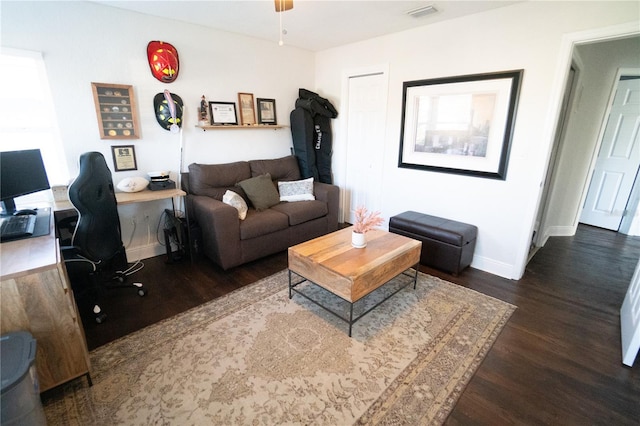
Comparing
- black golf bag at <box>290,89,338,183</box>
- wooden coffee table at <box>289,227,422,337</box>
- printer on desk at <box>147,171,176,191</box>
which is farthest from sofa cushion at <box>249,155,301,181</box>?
wooden coffee table at <box>289,227,422,337</box>

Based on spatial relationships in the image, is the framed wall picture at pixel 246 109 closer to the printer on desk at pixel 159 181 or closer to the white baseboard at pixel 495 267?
the printer on desk at pixel 159 181

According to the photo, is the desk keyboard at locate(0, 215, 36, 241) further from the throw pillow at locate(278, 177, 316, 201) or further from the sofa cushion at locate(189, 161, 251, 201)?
the throw pillow at locate(278, 177, 316, 201)

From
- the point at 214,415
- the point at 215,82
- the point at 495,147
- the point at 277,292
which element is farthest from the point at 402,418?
the point at 215,82

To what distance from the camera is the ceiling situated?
2514 mm

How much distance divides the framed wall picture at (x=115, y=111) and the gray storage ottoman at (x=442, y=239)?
285 centimetres

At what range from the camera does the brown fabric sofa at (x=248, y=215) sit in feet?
9.02

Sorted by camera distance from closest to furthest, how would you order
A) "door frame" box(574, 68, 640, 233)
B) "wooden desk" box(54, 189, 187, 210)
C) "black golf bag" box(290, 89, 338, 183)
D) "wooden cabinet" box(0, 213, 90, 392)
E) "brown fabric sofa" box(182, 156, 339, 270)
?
"wooden cabinet" box(0, 213, 90, 392) → "wooden desk" box(54, 189, 187, 210) → "brown fabric sofa" box(182, 156, 339, 270) → "door frame" box(574, 68, 640, 233) → "black golf bag" box(290, 89, 338, 183)

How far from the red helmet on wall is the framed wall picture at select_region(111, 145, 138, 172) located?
2.55 ft

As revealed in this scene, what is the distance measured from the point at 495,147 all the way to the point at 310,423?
2.74 m

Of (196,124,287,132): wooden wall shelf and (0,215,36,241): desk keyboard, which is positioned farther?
(196,124,287,132): wooden wall shelf

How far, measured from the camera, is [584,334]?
2.07 meters

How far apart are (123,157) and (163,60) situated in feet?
3.43

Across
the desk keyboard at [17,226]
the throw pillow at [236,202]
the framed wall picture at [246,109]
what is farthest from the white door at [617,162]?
the desk keyboard at [17,226]

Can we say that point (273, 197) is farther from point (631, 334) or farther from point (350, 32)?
point (631, 334)
